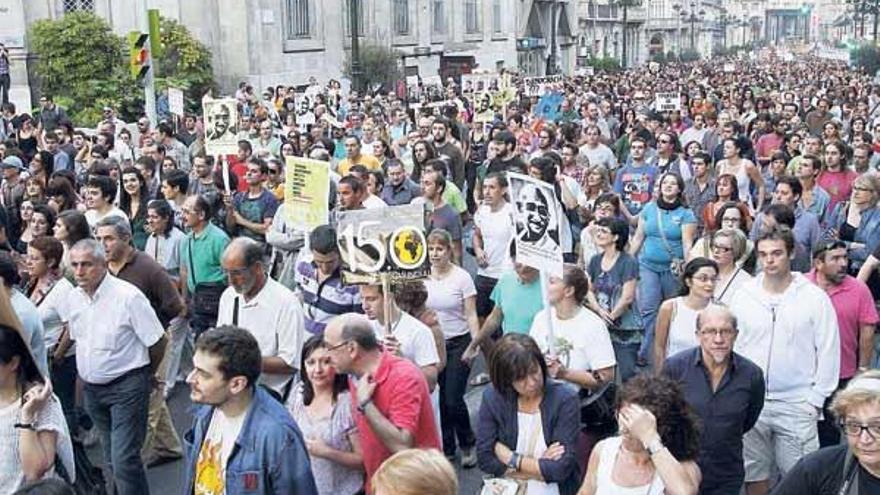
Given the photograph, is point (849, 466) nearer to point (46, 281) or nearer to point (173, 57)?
point (46, 281)

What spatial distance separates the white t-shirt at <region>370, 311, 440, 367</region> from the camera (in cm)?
568

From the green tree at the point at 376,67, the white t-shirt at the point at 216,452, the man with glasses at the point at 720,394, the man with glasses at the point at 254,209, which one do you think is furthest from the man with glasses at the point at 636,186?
the green tree at the point at 376,67

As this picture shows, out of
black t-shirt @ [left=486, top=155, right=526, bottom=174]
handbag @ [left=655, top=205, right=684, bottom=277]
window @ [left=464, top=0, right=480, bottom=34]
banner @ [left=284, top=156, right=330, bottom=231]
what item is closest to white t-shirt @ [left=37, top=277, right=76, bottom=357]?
banner @ [left=284, top=156, right=330, bottom=231]

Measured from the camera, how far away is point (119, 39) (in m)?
27.7

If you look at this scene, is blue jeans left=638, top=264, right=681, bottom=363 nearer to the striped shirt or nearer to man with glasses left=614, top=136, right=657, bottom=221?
man with glasses left=614, top=136, right=657, bottom=221

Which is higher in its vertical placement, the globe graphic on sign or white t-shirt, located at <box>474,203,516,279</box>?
the globe graphic on sign

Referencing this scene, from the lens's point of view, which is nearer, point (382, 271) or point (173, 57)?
point (382, 271)

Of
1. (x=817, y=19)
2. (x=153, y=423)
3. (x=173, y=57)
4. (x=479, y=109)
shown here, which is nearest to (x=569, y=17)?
(x=173, y=57)

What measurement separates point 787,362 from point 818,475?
1.95 m

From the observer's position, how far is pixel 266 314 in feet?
19.1

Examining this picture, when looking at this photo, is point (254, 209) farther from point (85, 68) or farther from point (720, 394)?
point (85, 68)

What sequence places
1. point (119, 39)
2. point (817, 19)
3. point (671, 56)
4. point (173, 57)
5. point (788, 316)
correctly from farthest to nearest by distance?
point (817, 19) → point (671, 56) → point (173, 57) → point (119, 39) → point (788, 316)

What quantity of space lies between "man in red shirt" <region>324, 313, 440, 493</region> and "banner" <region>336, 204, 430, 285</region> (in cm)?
135

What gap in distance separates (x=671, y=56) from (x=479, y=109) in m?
74.6
